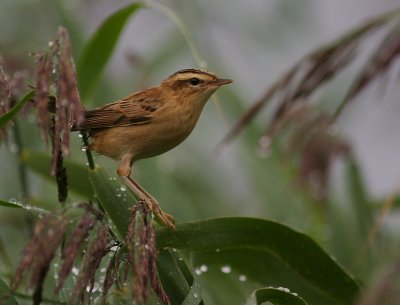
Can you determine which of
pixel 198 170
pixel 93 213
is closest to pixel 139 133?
pixel 93 213

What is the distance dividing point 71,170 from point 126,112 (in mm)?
265

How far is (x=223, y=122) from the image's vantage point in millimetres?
2596

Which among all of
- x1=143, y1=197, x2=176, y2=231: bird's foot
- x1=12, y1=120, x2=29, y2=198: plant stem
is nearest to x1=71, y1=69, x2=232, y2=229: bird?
x1=143, y1=197, x2=176, y2=231: bird's foot

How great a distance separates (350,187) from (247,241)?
140 cm

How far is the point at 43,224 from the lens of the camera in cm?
151

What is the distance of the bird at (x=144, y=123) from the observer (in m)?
2.54

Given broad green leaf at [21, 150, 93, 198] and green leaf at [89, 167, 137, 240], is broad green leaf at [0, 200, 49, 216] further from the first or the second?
broad green leaf at [21, 150, 93, 198]

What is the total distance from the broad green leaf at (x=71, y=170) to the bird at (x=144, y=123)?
0.13 meters

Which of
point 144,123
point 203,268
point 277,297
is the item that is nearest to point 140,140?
point 144,123

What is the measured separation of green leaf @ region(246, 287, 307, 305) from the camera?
1874 millimetres

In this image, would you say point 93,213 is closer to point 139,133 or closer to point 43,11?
point 139,133

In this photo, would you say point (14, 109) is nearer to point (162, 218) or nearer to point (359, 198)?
point (162, 218)

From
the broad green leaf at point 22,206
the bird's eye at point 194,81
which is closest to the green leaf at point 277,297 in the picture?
the broad green leaf at point 22,206

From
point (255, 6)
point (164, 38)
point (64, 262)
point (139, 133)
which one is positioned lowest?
point (64, 262)
